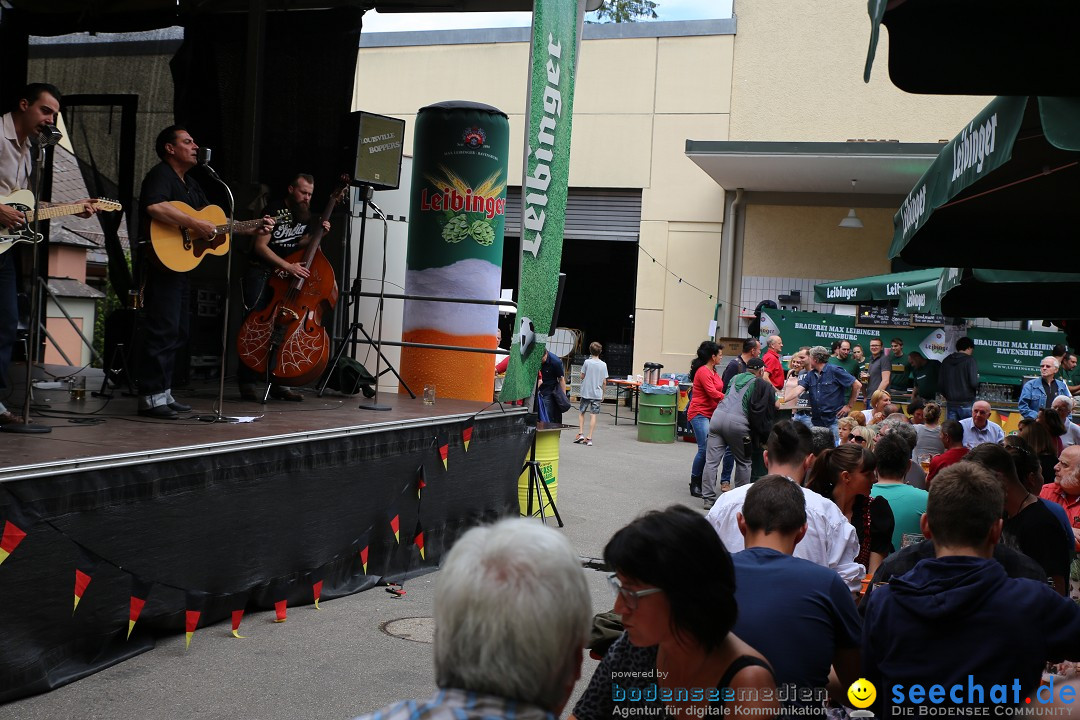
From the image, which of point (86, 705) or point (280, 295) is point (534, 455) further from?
point (86, 705)

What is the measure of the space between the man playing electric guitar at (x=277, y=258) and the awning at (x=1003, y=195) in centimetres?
451

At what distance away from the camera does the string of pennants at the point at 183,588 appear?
13.9 ft

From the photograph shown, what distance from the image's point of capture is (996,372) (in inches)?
643

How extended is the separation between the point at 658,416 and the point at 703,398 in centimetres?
511

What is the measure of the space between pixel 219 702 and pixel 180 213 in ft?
10.1

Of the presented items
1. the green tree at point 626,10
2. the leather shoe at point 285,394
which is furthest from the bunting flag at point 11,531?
the green tree at point 626,10

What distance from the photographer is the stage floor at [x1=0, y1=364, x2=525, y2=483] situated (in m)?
4.79

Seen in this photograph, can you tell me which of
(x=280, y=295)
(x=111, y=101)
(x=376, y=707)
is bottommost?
(x=376, y=707)

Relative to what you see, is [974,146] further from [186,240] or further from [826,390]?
[826,390]

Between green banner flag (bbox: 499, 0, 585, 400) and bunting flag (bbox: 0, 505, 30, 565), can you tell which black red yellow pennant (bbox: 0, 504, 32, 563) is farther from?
green banner flag (bbox: 499, 0, 585, 400)

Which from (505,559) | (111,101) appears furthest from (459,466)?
(505,559)

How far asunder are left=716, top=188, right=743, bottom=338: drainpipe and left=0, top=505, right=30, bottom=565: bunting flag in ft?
59.2

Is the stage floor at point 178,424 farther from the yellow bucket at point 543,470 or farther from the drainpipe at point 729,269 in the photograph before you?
the drainpipe at point 729,269

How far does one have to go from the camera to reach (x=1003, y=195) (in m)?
5.17
